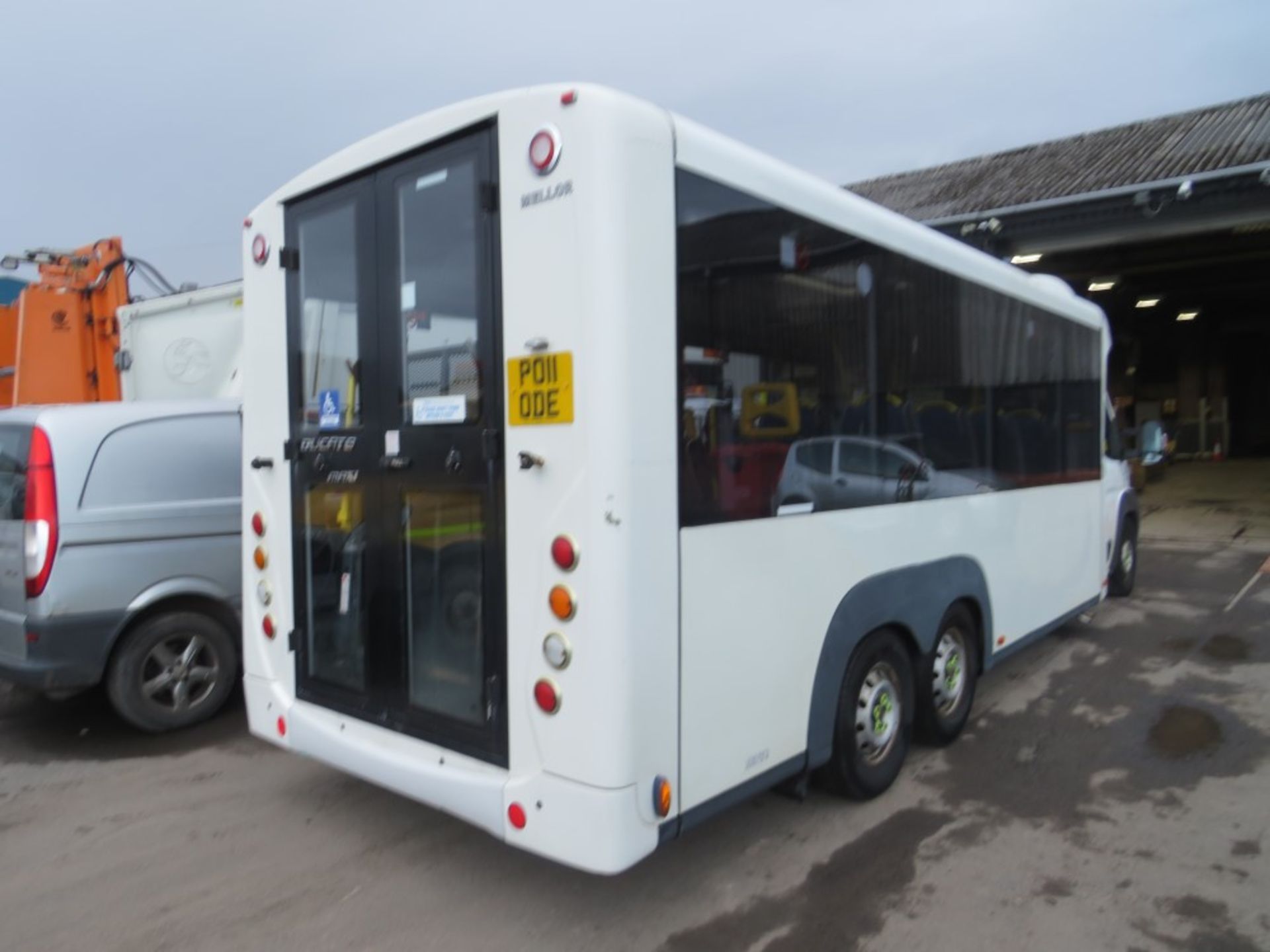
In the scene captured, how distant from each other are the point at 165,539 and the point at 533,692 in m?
3.32

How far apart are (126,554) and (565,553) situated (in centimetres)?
346

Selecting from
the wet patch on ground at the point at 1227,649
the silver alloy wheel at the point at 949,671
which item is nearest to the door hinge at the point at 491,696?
the silver alloy wheel at the point at 949,671

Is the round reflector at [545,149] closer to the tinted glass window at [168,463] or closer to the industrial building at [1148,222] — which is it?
the tinted glass window at [168,463]

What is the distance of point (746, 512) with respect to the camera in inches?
125

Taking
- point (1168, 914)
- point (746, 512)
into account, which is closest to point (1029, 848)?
point (1168, 914)

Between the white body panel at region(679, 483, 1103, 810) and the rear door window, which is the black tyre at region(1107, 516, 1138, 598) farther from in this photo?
the rear door window

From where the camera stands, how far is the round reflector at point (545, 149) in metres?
2.74

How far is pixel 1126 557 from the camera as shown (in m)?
8.78

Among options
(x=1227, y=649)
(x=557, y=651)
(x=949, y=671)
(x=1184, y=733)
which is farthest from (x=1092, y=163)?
(x=557, y=651)

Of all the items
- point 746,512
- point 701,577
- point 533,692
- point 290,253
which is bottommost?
Result: point 533,692

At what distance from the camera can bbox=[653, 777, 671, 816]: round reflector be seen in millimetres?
2787

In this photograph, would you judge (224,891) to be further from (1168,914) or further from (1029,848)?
(1168,914)

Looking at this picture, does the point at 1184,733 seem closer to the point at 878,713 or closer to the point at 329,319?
the point at 878,713

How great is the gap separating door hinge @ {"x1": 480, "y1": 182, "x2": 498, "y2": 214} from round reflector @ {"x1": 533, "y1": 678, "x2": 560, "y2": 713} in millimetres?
1570
